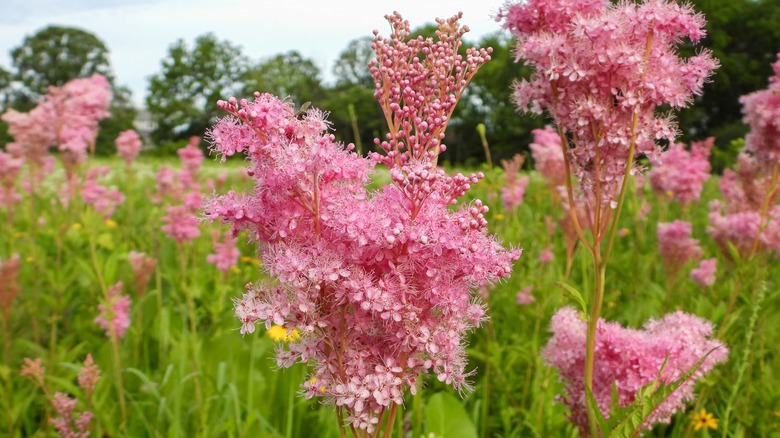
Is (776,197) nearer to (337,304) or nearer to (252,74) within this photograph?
(337,304)

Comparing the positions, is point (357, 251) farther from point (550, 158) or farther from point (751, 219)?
point (550, 158)

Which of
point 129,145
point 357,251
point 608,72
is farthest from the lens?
point 129,145

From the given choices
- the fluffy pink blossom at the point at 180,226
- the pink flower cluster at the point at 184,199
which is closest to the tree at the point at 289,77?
the pink flower cluster at the point at 184,199

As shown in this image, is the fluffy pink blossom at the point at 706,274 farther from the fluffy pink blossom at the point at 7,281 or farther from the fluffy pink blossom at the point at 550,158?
the fluffy pink blossom at the point at 7,281

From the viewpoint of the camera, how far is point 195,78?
54.1m

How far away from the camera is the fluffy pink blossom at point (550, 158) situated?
4016 mm

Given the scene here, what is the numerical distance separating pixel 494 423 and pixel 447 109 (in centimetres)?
188

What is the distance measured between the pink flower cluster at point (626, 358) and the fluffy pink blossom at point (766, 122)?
1.23m

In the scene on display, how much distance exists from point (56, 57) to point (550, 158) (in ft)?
198

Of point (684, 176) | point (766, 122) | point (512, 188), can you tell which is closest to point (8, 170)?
point (512, 188)

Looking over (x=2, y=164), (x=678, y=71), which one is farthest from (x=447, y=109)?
(x=2, y=164)

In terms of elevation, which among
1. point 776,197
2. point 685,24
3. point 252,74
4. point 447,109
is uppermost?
point 685,24

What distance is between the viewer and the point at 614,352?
184 cm

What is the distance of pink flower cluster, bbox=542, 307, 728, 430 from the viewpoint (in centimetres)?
179
